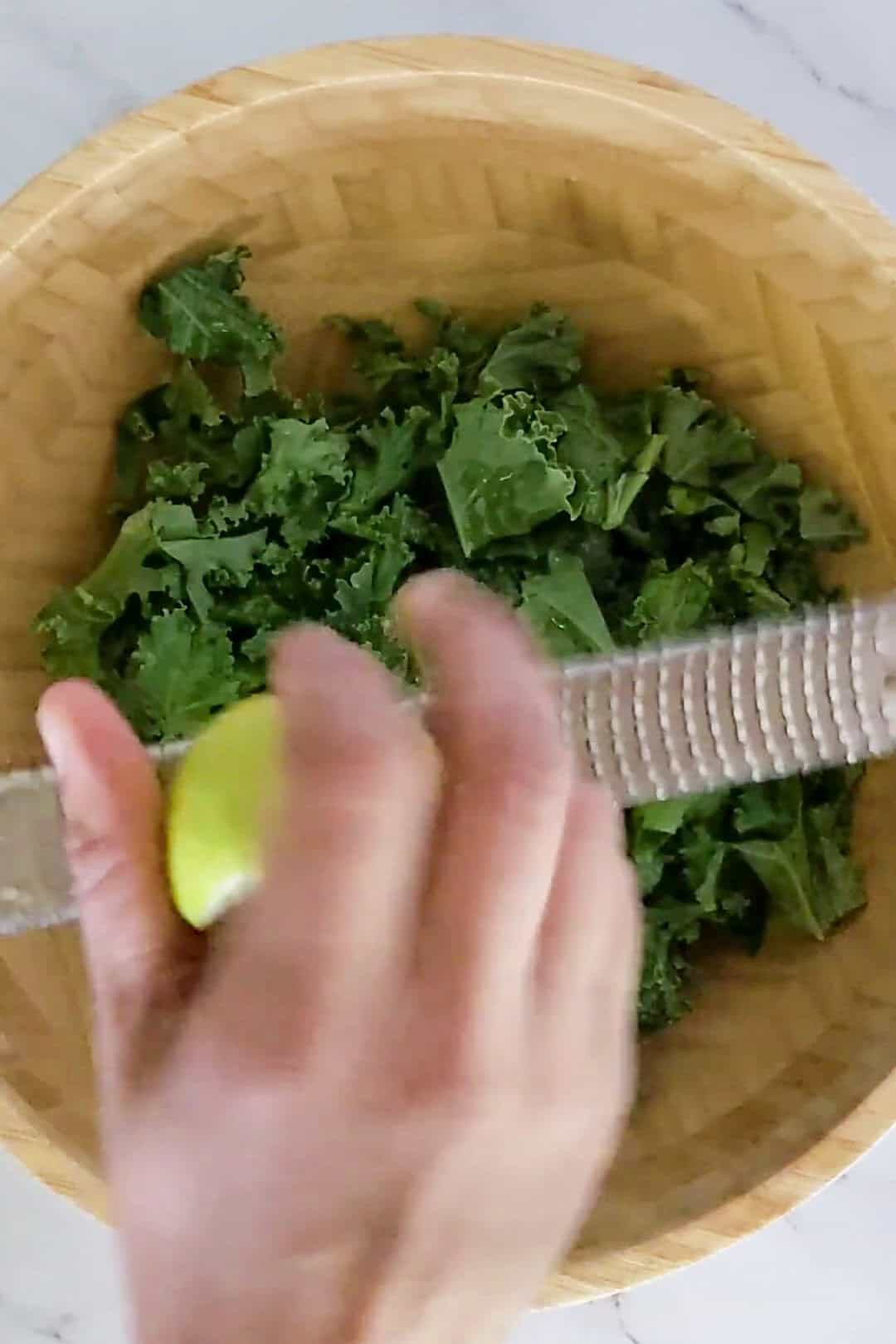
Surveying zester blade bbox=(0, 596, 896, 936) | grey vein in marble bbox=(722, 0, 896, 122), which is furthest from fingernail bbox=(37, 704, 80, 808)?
grey vein in marble bbox=(722, 0, 896, 122)

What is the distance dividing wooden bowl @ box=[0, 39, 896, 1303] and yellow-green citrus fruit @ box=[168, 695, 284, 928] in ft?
0.96

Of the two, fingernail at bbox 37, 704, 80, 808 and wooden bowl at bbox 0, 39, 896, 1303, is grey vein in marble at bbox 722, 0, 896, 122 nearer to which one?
wooden bowl at bbox 0, 39, 896, 1303

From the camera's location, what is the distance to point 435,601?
52 cm

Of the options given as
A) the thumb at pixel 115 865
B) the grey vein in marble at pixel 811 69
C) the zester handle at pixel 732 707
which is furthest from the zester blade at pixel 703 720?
the grey vein in marble at pixel 811 69

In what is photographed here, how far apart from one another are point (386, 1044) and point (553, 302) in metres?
0.66

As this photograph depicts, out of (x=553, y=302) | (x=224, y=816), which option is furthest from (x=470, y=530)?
(x=224, y=816)

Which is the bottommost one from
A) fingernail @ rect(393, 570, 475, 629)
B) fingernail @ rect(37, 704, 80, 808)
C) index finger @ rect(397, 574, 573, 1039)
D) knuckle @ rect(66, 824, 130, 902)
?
knuckle @ rect(66, 824, 130, 902)

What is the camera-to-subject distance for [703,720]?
29.5 inches

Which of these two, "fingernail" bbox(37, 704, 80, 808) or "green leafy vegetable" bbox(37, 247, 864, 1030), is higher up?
"fingernail" bbox(37, 704, 80, 808)

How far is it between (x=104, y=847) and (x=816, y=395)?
1.86ft

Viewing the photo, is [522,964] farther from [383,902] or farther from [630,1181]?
[630,1181]

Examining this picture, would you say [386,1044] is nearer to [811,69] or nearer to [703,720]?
[703,720]

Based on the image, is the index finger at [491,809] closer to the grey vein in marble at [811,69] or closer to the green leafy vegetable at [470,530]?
the green leafy vegetable at [470,530]

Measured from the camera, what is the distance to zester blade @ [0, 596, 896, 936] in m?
0.72
